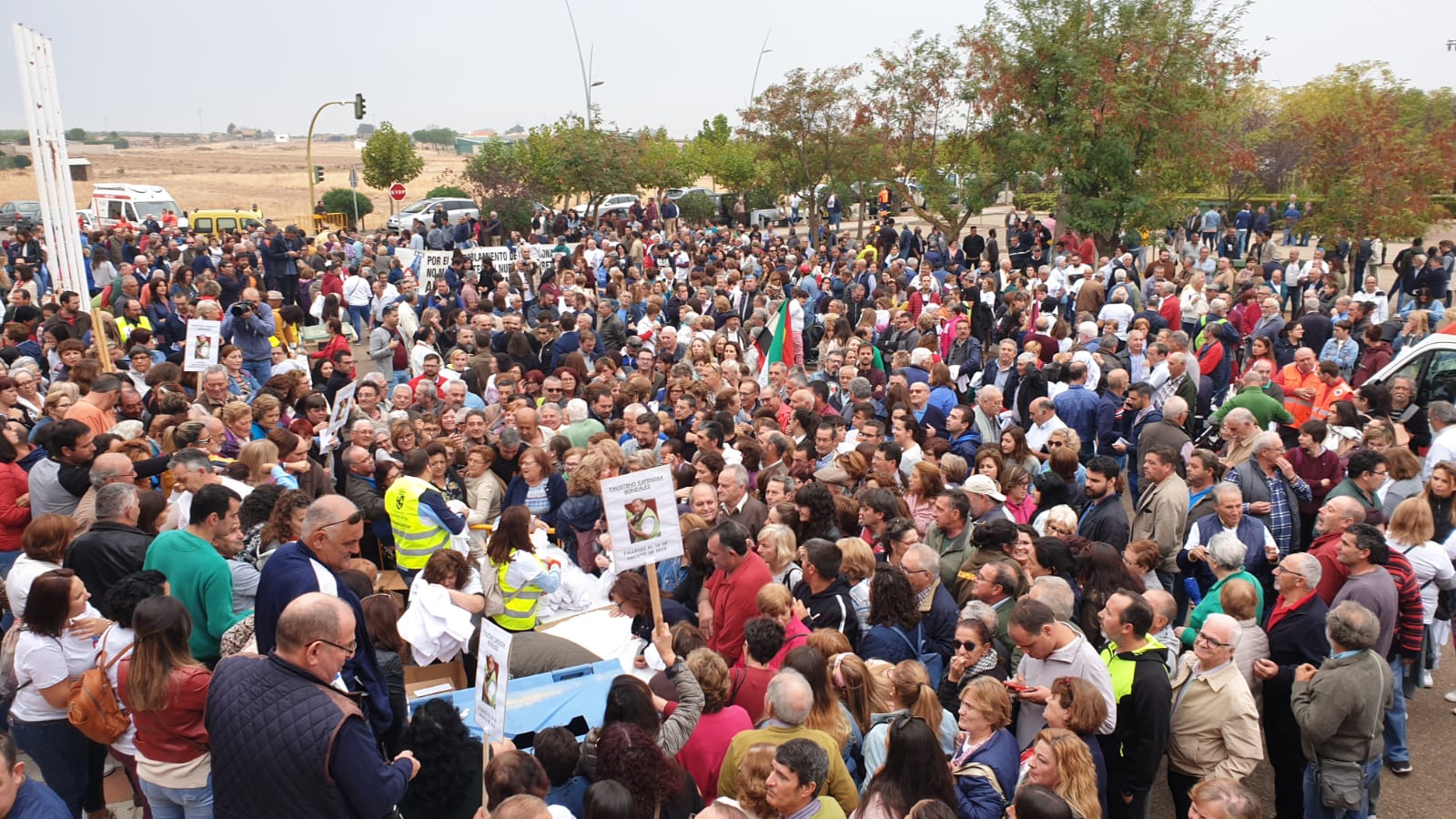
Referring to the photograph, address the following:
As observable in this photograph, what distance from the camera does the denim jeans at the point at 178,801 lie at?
4.62 meters

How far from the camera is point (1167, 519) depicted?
23.3ft

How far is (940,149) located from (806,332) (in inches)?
566

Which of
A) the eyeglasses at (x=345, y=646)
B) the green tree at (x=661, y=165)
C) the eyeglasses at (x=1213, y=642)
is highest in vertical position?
the green tree at (x=661, y=165)

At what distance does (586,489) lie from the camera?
7.57 meters

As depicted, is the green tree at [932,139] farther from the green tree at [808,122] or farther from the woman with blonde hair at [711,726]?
the woman with blonde hair at [711,726]

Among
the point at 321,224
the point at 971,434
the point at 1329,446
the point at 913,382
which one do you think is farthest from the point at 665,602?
the point at 321,224

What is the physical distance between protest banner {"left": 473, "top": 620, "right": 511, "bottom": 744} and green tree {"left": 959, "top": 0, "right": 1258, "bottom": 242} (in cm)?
2095

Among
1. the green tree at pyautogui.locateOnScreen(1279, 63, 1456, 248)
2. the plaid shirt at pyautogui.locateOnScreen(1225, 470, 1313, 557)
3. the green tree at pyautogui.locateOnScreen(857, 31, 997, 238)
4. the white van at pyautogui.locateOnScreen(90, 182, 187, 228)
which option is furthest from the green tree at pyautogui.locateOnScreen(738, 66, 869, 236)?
the plaid shirt at pyautogui.locateOnScreen(1225, 470, 1313, 557)

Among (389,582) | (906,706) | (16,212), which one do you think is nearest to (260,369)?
(389,582)

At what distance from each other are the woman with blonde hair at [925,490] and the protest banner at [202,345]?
714 centimetres

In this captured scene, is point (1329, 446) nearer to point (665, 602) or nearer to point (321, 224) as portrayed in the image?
point (665, 602)

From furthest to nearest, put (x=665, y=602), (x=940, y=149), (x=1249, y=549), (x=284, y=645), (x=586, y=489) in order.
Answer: (x=940, y=149)
(x=586, y=489)
(x=1249, y=549)
(x=665, y=602)
(x=284, y=645)

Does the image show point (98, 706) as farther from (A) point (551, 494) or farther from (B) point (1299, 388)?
(B) point (1299, 388)

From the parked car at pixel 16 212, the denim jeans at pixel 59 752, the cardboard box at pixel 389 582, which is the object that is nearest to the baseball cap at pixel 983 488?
the cardboard box at pixel 389 582
